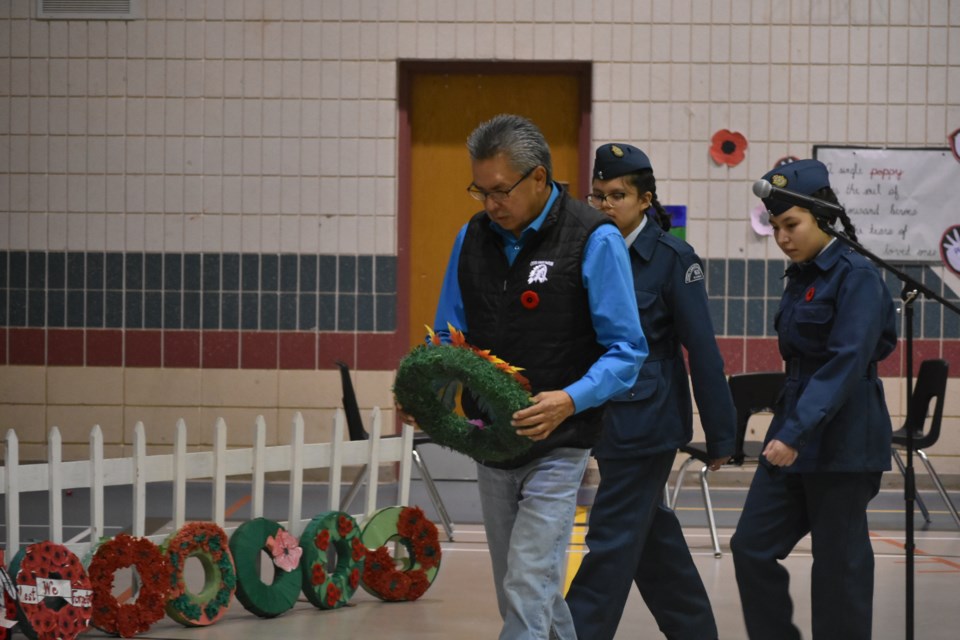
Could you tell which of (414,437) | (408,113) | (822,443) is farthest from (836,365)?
(408,113)

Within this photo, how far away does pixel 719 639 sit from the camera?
4.70m

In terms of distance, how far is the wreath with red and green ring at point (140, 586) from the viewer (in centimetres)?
459

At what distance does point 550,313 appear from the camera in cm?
323

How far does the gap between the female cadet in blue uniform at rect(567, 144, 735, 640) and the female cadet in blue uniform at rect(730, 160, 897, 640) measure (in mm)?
252

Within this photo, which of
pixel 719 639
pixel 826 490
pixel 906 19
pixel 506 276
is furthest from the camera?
pixel 906 19

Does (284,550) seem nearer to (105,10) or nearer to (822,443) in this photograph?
(822,443)

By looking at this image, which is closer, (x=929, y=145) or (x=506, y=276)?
(x=506, y=276)

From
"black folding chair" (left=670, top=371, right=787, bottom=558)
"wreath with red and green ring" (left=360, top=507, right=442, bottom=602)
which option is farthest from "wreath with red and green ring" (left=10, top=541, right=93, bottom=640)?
"black folding chair" (left=670, top=371, right=787, bottom=558)

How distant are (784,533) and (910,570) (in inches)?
17.3

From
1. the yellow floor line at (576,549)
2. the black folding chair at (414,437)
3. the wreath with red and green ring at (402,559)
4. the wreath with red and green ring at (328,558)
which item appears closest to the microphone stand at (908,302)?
the yellow floor line at (576,549)

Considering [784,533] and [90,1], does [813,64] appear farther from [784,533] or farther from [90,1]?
[784,533]

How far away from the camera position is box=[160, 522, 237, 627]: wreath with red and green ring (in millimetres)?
4770

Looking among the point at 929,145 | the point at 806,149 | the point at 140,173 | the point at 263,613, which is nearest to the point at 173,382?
the point at 140,173

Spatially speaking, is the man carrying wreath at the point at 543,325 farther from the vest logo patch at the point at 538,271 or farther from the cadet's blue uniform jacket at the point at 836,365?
the cadet's blue uniform jacket at the point at 836,365
